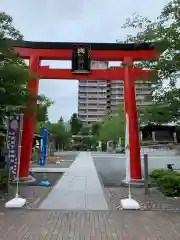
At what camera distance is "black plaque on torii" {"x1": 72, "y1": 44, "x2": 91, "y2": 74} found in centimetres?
1388

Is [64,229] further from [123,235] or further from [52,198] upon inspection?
[52,198]

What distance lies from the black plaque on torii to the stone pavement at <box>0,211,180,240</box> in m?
7.35

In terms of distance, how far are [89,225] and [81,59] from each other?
8.49 m

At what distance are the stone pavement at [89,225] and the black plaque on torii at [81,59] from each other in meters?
7.35

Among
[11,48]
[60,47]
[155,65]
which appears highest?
[60,47]

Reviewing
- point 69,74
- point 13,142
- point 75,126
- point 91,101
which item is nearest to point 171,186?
point 13,142

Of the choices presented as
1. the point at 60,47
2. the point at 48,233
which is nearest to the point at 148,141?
the point at 60,47

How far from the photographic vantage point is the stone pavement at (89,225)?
6.06 meters

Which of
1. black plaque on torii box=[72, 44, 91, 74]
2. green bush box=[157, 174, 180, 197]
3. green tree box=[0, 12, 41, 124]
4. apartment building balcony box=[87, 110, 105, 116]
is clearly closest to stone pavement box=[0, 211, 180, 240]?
green bush box=[157, 174, 180, 197]

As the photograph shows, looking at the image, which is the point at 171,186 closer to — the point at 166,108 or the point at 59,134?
the point at 166,108

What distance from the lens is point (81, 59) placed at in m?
13.9

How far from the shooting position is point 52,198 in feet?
34.0

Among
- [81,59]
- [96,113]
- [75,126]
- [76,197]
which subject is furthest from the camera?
[96,113]

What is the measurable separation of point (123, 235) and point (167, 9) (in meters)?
6.35
